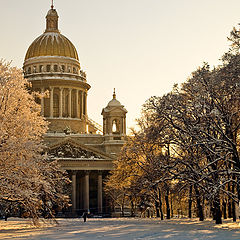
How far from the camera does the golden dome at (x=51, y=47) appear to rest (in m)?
110

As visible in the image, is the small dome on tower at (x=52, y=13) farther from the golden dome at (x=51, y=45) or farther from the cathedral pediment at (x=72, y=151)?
the cathedral pediment at (x=72, y=151)

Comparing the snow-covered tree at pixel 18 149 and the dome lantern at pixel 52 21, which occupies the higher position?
the dome lantern at pixel 52 21

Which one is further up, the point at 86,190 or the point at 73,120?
the point at 73,120

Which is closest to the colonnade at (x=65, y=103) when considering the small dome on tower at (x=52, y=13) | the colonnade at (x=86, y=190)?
the small dome on tower at (x=52, y=13)

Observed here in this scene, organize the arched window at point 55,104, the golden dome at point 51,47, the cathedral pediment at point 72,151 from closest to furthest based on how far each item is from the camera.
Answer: the cathedral pediment at point 72,151 < the arched window at point 55,104 < the golden dome at point 51,47

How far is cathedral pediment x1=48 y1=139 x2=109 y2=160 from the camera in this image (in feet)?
291

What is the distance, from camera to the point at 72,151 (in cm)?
8931

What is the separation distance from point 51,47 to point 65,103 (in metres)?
10.3

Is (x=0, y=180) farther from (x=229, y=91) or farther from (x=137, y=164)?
(x=137, y=164)

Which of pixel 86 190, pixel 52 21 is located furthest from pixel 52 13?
pixel 86 190

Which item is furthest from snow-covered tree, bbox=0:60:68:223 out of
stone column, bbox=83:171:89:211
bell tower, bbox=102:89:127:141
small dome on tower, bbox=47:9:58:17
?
small dome on tower, bbox=47:9:58:17

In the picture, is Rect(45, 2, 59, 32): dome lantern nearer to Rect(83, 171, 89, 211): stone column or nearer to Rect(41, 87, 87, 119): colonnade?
Rect(41, 87, 87, 119): colonnade

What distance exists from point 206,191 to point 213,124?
171 inches

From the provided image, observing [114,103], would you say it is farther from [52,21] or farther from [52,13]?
[52,13]
